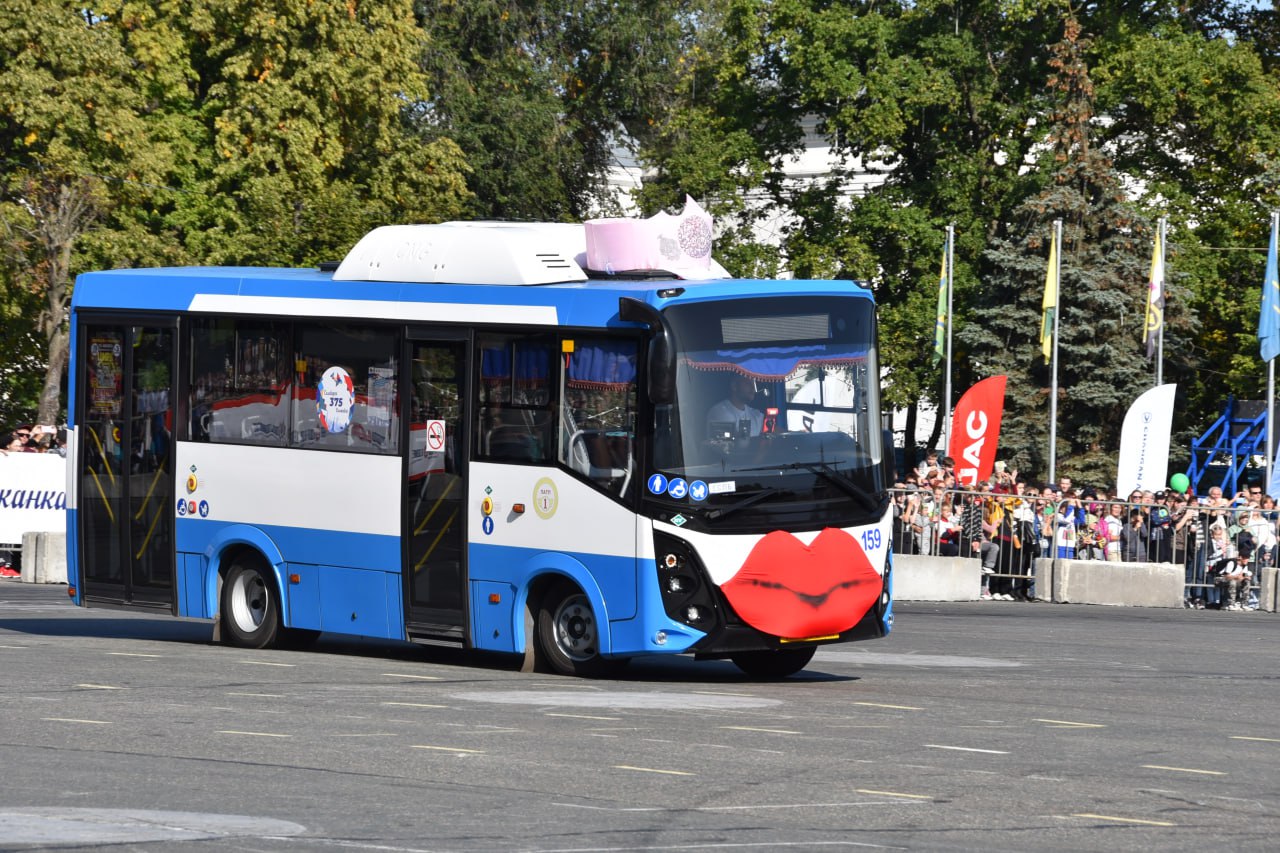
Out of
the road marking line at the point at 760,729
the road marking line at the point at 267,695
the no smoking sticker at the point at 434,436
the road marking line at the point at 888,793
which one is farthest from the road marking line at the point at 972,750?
the no smoking sticker at the point at 434,436

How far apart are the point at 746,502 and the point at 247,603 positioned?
4878mm

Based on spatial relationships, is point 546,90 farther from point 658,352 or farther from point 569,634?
point 658,352

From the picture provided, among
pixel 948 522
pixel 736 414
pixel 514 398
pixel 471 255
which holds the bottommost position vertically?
pixel 948 522

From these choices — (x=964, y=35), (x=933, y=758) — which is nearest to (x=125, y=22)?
(x=964, y=35)

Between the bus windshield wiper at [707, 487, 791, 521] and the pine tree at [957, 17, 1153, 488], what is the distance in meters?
34.9

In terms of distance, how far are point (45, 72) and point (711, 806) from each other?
1380 inches

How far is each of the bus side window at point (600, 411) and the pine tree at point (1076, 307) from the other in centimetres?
3499

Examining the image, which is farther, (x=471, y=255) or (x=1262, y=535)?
(x=1262, y=535)

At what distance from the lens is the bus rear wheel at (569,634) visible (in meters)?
15.1

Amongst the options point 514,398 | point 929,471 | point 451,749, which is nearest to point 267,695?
point 451,749

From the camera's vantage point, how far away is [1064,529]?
2747 cm

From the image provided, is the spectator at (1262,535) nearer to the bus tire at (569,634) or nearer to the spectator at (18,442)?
the bus tire at (569,634)

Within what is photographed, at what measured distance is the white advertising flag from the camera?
34.8m

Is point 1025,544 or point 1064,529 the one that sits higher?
point 1064,529
